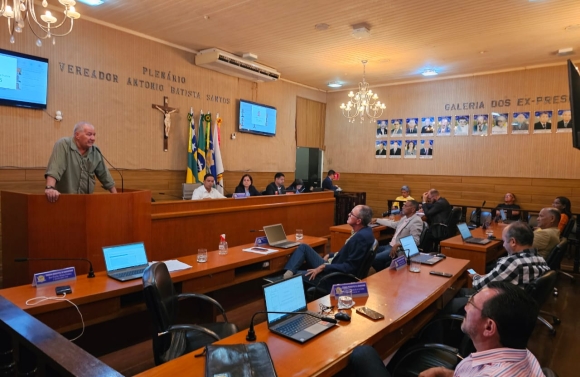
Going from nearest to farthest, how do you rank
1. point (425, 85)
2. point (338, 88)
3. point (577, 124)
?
1. point (577, 124)
2. point (425, 85)
3. point (338, 88)

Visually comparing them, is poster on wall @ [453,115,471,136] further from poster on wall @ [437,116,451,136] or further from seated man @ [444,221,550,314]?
seated man @ [444,221,550,314]

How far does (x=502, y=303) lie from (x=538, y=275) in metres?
1.71

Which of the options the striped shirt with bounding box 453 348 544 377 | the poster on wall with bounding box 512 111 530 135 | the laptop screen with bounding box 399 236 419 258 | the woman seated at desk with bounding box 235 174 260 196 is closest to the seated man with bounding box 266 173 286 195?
the woman seated at desk with bounding box 235 174 260 196

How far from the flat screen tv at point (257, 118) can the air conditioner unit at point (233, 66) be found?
0.57 m

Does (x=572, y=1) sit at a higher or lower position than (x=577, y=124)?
higher

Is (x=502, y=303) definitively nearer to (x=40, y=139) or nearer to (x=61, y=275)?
(x=61, y=275)

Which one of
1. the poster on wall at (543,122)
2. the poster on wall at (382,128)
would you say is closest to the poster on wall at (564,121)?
the poster on wall at (543,122)

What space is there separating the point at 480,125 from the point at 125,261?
7527mm

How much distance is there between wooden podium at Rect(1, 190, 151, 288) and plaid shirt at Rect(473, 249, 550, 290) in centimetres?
304

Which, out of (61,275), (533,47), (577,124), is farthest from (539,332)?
(533,47)

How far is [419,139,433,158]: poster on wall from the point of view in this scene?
27.5ft

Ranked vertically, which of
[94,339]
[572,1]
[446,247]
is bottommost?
[94,339]

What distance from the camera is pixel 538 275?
108 inches

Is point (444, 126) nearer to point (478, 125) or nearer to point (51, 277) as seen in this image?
point (478, 125)
